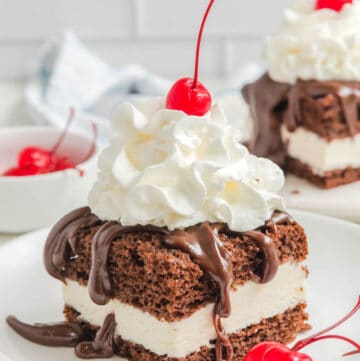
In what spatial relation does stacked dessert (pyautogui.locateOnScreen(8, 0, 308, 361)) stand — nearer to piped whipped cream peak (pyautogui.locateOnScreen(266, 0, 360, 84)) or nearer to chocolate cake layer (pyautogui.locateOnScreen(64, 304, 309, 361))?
chocolate cake layer (pyautogui.locateOnScreen(64, 304, 309, 361))

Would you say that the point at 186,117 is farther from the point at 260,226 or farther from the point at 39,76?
the point at 39,76

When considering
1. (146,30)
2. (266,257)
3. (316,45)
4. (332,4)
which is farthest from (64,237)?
(146,30)

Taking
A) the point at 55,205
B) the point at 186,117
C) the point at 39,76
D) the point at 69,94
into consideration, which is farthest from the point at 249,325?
the point at 39,76

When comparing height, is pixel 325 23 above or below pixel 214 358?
above

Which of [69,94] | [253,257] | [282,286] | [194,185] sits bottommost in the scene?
[69,94]

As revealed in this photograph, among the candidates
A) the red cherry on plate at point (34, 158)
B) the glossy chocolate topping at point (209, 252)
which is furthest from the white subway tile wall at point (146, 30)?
the glossy chocolate topping at point (209, 252)

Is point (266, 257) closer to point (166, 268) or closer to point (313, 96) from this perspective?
point (166, 268)
